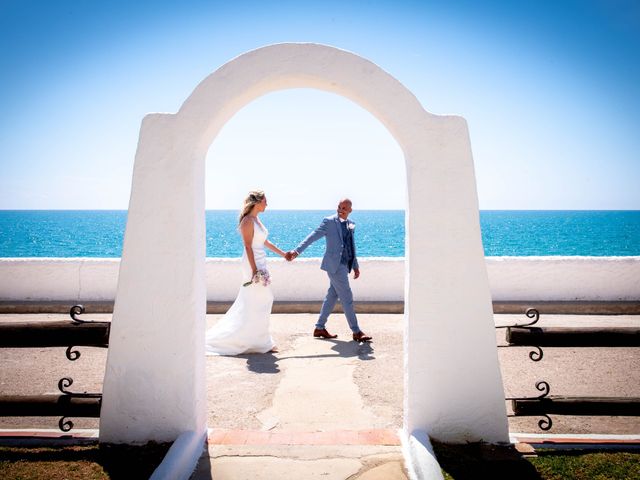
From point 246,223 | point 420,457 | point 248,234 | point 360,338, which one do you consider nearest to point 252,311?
point 248,234

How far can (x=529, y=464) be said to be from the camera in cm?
304

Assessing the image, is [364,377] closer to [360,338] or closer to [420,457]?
[360,338]

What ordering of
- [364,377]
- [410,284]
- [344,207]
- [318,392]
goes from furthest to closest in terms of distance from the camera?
[344,207] → [364,377] → [318,392] → [410,284]

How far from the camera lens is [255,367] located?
528cm

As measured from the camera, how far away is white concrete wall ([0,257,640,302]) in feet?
30.3

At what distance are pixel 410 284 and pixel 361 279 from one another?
5.90 m

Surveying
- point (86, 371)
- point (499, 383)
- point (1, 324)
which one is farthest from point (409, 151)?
point (86, 371)

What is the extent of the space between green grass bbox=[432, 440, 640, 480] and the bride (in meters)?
3.13

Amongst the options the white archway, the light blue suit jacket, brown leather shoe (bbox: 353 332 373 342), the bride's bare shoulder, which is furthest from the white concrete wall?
the white archway

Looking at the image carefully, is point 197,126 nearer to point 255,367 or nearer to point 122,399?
point 122,399

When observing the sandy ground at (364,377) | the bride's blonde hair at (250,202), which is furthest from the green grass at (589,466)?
the bride's blonde hair at (250,202)

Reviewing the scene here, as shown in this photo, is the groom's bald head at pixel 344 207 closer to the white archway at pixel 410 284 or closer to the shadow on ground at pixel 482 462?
the white archway at pixel 410 284

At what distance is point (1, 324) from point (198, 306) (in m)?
1.65

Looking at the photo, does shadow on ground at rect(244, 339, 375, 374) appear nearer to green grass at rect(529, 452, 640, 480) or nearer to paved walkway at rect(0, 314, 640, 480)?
paved walkway at rect(0, 314, 640, 480)
